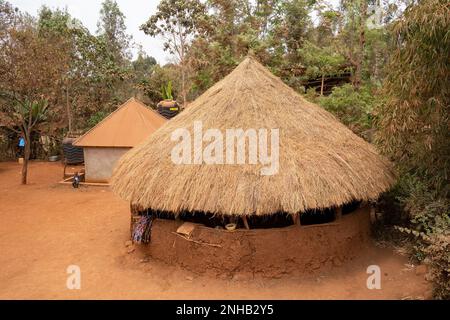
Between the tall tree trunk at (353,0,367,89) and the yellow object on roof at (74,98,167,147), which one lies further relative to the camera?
the yellow object on roof at (74,98,167,147)

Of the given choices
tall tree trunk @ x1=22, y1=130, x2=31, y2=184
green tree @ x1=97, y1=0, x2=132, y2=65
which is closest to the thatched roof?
tall tree trunk @ x1=22, y1=130, x2=31, y2=184

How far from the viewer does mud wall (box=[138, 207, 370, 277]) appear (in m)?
7.43

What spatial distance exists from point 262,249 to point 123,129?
9.75 meters

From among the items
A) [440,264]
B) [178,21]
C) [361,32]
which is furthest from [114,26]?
[440,264]

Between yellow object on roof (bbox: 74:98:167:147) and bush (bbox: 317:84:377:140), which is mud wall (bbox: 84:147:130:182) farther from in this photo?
bush (bbox: 317:84:377:140)

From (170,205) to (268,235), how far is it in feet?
6.43

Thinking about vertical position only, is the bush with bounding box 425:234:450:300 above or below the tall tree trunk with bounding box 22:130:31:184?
below

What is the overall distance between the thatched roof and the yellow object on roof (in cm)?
596

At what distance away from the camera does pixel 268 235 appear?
7.40 metres

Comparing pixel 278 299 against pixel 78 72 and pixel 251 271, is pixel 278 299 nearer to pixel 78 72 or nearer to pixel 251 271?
pixel 251 271

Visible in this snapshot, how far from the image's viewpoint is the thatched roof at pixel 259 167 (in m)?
7.09

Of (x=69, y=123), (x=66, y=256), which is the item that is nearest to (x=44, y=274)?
(x=66, y=256)

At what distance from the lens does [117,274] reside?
7.81 meters

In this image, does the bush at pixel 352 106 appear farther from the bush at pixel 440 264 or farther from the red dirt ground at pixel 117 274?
the bush at pixel 440 264
